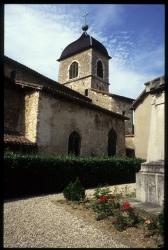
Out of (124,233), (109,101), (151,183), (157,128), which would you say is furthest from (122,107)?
(124,233)

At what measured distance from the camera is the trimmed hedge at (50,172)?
935 cm

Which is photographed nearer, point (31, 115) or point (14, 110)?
point (31, 115)

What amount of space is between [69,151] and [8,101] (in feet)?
15.3

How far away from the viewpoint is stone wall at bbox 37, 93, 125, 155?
1387 centimetres

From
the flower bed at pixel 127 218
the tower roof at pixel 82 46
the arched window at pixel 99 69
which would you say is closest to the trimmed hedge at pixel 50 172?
the flower bed at pixel 127 218

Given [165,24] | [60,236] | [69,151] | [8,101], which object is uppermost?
[8,101]

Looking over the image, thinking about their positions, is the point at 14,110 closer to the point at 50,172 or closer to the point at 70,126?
the point at 70,126

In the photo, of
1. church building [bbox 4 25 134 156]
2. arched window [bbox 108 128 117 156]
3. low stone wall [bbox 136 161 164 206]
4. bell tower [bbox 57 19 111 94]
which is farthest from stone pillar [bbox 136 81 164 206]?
bell tower [bbox 57 19 111 94]

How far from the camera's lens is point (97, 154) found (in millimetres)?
17672

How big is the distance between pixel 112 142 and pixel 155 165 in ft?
42.5

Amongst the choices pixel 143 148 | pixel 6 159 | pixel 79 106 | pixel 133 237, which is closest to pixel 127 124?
pixel 143 148

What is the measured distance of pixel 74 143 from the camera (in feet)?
52.7

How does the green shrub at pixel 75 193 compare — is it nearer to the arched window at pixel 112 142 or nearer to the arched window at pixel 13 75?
the arched window at pixel 112 142

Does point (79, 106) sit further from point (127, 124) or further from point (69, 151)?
point (127, 124)
